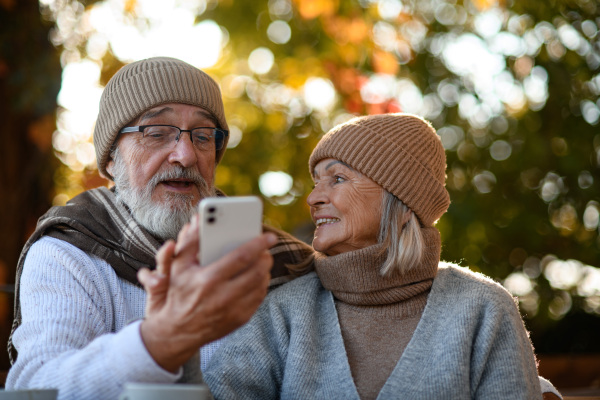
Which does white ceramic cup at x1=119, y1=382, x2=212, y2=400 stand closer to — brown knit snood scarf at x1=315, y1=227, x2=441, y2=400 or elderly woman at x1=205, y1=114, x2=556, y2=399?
elderly woman at x1=205, y1=114, x2=556, y2=399

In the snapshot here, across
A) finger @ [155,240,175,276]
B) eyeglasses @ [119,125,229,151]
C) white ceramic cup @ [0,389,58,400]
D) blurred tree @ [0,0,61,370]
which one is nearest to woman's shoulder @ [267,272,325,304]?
eyeglasses @ [119,125,229,151]

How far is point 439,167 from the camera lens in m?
3.13

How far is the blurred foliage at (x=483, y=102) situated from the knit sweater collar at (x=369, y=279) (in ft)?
8.40

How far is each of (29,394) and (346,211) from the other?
1.57m

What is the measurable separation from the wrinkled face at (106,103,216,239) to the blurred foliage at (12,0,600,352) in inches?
97.0

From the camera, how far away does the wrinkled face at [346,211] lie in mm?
2945

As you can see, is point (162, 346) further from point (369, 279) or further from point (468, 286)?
point (468, 286)

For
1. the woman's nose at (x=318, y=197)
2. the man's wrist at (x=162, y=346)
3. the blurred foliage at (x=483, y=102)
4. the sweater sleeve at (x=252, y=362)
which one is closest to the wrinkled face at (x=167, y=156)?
the woman's nose at (x=318, y=197)

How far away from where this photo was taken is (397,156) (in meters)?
2.95

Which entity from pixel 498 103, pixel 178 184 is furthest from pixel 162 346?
pixel 498 103

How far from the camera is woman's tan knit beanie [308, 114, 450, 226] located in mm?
2951

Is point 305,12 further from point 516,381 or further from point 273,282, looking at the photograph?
point 516,381

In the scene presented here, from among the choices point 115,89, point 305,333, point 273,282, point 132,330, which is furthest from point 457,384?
point 115,89

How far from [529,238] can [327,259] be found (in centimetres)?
384
